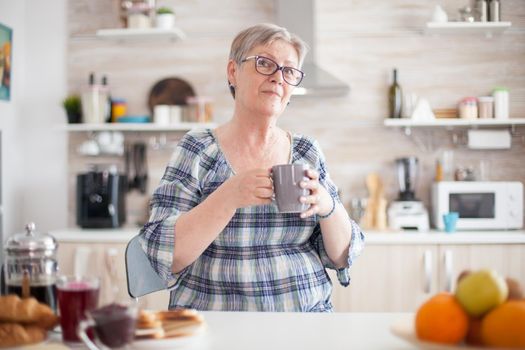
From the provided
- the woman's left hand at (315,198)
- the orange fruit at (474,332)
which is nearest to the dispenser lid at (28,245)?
the woman's left hand at (315,198)

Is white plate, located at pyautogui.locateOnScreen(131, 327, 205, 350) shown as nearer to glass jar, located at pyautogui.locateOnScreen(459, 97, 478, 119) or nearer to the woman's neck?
the woman's neck

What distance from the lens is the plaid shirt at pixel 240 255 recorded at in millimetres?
1755

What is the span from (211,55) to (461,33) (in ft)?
5.09

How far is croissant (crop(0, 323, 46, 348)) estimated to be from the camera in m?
1.16

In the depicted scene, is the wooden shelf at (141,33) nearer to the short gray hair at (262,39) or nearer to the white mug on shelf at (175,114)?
the white mug on shelf at (175,114)

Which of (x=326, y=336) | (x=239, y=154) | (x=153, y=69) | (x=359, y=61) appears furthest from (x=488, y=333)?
(x=153, y=69)

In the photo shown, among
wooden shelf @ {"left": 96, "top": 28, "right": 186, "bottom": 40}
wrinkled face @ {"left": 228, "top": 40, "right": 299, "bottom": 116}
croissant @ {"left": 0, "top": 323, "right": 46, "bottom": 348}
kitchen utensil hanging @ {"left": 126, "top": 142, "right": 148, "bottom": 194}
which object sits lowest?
croissant @ {"left": 0, "top": 323, "right": 46, "bottom": 348}

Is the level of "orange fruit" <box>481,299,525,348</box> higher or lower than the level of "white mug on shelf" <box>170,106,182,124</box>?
lower

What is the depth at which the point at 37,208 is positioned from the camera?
4480mm

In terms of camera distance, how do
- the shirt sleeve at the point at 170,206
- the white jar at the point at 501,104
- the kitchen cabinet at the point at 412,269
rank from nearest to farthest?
the shirt sleeve at the point at 170,206 → the kitchen cabinet at the point at 412,269 → the white jar at the point at 501,104

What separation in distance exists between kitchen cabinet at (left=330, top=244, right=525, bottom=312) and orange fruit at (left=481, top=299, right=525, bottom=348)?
2.62m

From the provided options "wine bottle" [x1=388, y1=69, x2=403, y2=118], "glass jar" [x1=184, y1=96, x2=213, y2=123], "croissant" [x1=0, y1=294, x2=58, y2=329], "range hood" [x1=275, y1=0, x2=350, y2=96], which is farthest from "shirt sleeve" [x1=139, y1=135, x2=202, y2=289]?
"wine bottle" [x1=388, y1=69, x2=403, y2=118]

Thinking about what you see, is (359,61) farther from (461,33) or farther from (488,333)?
(488,333)

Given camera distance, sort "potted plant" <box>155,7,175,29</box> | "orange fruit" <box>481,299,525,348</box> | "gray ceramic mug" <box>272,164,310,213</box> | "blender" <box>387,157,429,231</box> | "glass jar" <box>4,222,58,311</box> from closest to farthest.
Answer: "orange fruit" <box>481,299,525,348</box>
"glass jar" <box>4,222,58,311</box>
"gray ceramic mug" <box>272,164,310,213</box>
"blender" <box>387,157,429,231</box>
"potted plant" <box>155,7,175,29</box>
